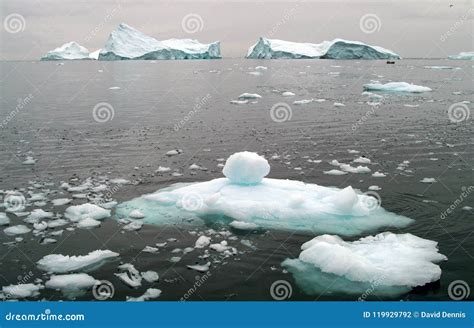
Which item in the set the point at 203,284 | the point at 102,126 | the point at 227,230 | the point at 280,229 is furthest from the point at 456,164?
the point at 102,126

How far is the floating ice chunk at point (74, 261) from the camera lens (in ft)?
31.3

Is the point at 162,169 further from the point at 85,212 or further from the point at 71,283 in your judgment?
the point at 71,283

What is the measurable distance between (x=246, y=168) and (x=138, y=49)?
160 metres

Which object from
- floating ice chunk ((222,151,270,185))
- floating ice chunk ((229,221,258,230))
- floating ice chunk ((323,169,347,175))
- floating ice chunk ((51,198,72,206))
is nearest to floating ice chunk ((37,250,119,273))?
floating ice chunk ((229,221,258,230))

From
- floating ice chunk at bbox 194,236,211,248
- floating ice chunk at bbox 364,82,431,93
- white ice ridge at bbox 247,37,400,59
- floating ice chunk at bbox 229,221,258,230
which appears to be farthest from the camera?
white ice ridge at bbox 247,37,400,59

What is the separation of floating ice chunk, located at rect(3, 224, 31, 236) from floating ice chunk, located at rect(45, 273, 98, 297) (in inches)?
102

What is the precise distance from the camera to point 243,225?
11.4 m

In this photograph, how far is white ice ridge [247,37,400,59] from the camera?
152 meters

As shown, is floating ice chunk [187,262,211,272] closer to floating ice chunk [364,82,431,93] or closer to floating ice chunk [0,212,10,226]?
floating ice chunk [0,212,10,226]

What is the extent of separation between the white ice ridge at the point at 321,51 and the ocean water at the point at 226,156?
385 ft

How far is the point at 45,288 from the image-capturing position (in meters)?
8.79

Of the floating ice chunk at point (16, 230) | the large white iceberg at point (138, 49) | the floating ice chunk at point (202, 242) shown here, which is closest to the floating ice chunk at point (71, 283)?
the floating ice chunk at point (202, 242)

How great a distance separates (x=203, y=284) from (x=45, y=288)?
309 cm

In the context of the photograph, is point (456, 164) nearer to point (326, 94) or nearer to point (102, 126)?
point (102, 126)
